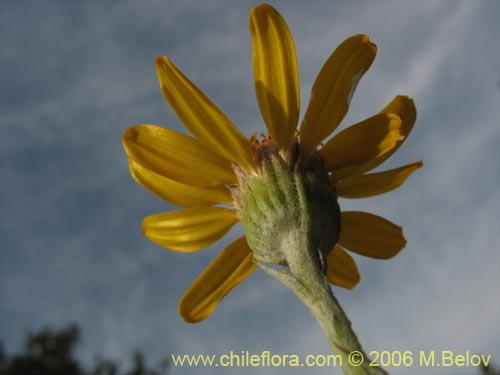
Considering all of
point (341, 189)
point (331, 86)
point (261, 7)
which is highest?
point (261, 7)

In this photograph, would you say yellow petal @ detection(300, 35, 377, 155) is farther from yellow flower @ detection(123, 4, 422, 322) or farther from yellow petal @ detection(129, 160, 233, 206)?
yellow petal @ detection(129, 160, 233, 206)

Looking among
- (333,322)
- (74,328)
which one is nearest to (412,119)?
(333,322)

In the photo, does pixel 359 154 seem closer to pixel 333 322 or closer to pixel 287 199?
pixel 287 199

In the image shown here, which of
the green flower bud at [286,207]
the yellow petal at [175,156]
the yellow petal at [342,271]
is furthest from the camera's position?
the yellow petal at [342,271]

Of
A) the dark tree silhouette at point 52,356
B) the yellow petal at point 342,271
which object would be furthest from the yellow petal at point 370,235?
the dark tree silhouette at point 52,356

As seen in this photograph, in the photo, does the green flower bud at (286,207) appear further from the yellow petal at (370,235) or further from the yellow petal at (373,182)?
the yellow petal at (370,235)

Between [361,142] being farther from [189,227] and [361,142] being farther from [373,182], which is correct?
[189,227]
